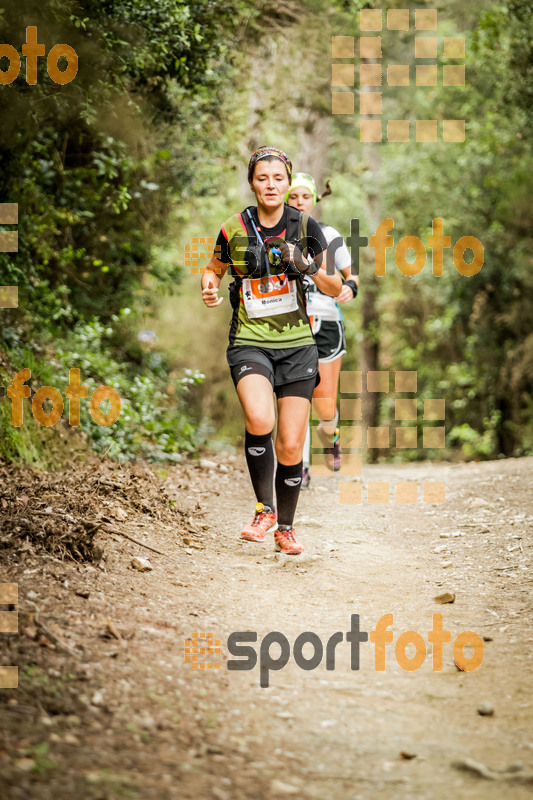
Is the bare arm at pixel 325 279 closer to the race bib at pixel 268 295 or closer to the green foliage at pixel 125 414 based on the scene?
the race bib at pixel 268 295

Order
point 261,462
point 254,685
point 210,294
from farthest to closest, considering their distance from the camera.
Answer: point 261,462 < point 210,294 < point 254,685

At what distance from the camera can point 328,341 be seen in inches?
278

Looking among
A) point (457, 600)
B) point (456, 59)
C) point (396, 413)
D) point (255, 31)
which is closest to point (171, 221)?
point (255, 31)

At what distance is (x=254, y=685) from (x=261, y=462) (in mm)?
2044

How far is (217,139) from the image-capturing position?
10633 millimetres

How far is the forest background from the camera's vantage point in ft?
23.3

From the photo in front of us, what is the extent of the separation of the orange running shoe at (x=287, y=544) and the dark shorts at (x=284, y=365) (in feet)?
2.80

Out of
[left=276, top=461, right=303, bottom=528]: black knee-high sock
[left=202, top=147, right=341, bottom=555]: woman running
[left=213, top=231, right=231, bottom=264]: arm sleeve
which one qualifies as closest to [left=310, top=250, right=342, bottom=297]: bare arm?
[left=202, top=147, right=341, bottom=555]: woman running

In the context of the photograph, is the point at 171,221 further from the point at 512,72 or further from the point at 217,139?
the point at 512,72

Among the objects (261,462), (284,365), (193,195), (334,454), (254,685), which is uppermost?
(193,195)

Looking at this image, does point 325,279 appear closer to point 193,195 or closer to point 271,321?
point 271,321

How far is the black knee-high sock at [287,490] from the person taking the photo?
512 cm

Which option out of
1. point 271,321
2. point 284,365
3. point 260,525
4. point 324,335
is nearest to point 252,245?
point 271,321

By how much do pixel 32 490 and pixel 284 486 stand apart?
159 centimetres
